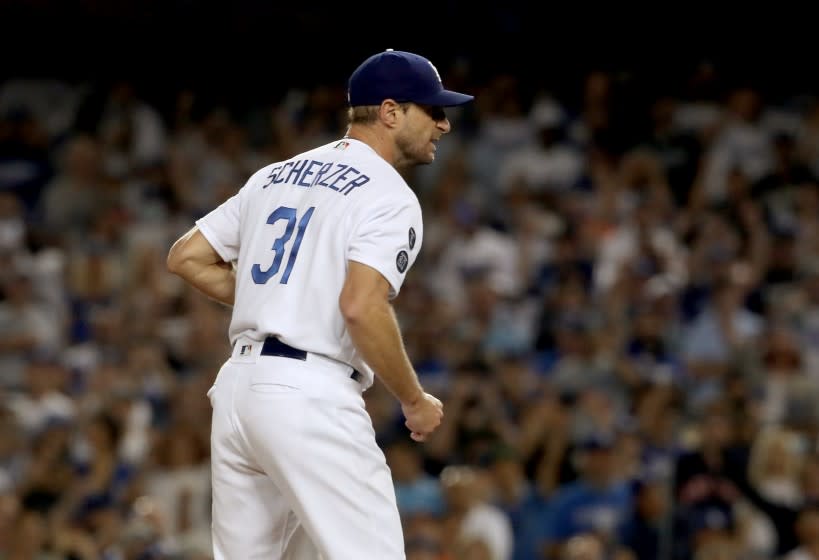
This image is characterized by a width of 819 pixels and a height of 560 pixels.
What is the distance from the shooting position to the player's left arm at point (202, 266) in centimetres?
417

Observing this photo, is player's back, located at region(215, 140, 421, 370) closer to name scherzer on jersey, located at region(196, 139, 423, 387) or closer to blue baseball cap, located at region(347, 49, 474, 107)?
name scherzer on jersey, located at region(196, 139, 423, 387)

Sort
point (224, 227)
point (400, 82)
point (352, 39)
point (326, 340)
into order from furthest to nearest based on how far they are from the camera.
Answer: point (352, 39)
point (224, 227)
point (400, 82)
point (326, 340)

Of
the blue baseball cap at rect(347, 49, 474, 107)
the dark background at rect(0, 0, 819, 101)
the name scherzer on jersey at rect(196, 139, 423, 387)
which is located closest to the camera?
the name scherzer on jersey at rect(196, 139, 423, 387)

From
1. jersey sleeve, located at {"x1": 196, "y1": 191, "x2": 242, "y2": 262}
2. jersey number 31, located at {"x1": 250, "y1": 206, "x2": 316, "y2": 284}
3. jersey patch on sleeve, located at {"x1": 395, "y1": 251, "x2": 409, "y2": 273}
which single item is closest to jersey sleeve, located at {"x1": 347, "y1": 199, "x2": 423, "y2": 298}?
jersey patch on sleeve, located at {"x1": 395, "y1": 251, "x2": 409, "y2": 273}

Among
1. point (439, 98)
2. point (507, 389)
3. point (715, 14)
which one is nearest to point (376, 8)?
point (715, 14)

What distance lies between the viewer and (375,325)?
3619 mm

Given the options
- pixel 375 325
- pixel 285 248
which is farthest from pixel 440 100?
pixel 375 325

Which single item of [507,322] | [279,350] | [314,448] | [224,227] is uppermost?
[224,227]

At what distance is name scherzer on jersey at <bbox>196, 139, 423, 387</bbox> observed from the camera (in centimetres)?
373

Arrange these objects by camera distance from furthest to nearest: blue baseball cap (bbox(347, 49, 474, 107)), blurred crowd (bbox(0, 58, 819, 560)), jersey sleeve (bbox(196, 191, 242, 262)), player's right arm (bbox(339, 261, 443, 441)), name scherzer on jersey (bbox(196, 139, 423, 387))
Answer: blurred crowd (bbox(0, 58, 819, 560)) < jersey sleeve (bbox(196, 191, 242, 262)) < blue baseball cap (bbox(347, 49, 474, 107)) < name scherzer on jersey (bbox(196, 139, 423, 387)) < player's right arm (bbox(339, 261, 443, 441))

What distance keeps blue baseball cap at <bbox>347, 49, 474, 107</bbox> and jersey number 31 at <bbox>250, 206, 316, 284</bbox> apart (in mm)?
388

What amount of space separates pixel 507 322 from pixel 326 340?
616cm

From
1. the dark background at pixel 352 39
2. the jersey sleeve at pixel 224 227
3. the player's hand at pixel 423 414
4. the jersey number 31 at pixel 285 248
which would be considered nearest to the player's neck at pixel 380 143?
the jersey number 31 at pixel 285 248

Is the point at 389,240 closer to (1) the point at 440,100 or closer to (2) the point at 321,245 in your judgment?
(2) the point at 321,245
